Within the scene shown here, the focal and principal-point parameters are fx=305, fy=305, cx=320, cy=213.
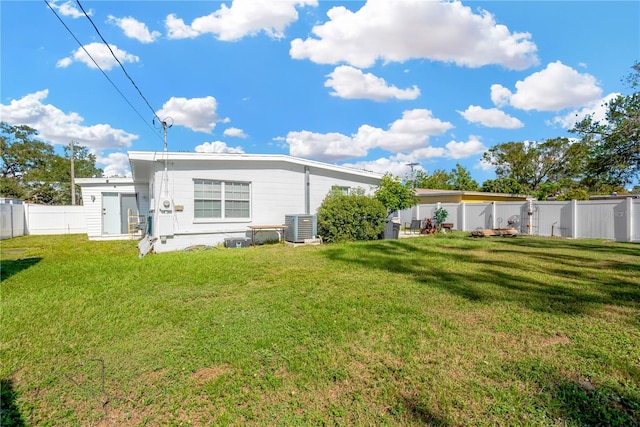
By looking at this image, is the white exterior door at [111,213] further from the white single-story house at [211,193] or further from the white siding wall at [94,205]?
the white siding wall at [94,205]

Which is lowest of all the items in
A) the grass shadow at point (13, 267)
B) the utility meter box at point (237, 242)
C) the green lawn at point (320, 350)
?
the green lawn at point (320, 350)

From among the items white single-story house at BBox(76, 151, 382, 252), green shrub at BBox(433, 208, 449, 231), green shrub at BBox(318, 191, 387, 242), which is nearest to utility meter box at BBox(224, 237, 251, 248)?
white single-story house at BBox(76, 151, 382, 252)

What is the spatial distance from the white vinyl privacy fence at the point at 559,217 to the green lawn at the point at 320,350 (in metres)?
8.78

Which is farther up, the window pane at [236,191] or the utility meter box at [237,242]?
the window pane at [236,191]

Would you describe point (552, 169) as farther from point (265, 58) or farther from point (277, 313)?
point (277, 313)

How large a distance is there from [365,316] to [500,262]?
5.17 m

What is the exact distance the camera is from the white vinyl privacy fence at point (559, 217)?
11.7 m

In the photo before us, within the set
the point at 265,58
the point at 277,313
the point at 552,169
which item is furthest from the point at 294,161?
the point at 552,169

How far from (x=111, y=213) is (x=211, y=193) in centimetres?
692

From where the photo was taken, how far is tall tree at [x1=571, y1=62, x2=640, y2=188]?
13.6m

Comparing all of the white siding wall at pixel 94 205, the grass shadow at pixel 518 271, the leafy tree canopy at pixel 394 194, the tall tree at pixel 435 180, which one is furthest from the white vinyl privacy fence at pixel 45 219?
the tall tree at pixel 435 180

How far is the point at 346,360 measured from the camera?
8.86 feet

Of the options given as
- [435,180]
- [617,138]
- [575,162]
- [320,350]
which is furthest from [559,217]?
[435,180]

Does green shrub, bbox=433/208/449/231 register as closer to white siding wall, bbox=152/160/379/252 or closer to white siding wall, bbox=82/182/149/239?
white siding wall, bbox=152/160/379/252
